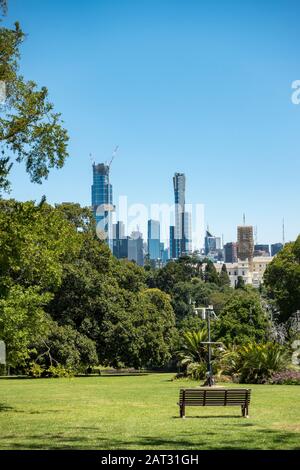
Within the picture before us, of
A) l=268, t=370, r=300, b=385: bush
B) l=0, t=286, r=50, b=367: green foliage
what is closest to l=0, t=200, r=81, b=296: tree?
l=0, t=286, r=50, b=367: green foliage

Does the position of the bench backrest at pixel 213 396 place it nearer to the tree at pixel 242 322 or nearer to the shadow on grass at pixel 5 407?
the shadow on grass at pixel 5 407

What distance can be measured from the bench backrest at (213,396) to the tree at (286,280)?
160ft

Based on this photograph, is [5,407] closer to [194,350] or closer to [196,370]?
[196,370]

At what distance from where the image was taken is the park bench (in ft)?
53.2

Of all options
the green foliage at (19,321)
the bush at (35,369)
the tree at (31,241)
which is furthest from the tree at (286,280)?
the green foliage at (19,321)

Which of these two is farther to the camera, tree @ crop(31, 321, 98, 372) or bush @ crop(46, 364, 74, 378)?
tree @ crop(31, 321, 98, 372)

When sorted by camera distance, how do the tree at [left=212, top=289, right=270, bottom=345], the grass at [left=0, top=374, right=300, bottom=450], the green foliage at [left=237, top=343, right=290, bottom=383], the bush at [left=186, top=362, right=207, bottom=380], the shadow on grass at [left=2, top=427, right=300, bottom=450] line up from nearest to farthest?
the shadow on grass at [left=2, top=427, right=300, bottom=450] → the grass at [left=0, top=374, right=300, bottom=450] → the green foliage at [left=237, top=343, right=290, bottom=383] → the bush at [left=186, top=362, right=207, bottom=380] → the tree at [left=212, top=289, right=270, bottom=345]

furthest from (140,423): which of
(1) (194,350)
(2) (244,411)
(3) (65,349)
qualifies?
(3) (65,349)

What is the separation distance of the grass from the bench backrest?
1.16 feet

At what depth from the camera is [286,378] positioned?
30500 mm

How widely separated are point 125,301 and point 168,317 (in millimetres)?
9120

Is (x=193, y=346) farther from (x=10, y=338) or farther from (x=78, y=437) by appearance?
(x=78, y=437)

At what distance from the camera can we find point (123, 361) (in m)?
44.4

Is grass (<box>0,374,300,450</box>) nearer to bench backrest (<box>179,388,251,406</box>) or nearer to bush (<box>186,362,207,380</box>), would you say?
bench backrest (<box>179,388,251,406</box>)
